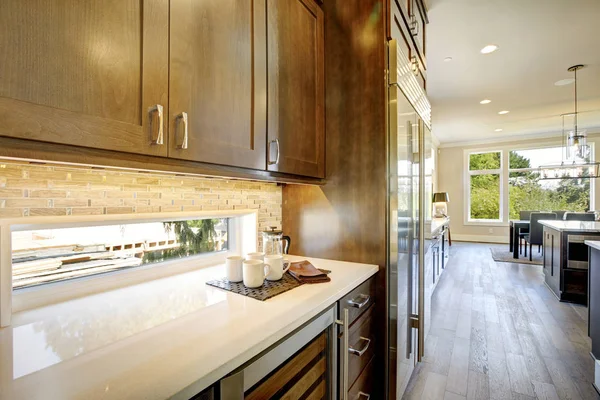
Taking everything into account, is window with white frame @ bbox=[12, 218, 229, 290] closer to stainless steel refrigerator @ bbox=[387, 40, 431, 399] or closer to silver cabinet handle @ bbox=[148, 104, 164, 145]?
silver cabinet handle @ bbox=[148, 104, 164, 145]

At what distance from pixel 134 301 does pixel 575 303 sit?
456 cm

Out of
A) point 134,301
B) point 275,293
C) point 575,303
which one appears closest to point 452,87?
point 575,303

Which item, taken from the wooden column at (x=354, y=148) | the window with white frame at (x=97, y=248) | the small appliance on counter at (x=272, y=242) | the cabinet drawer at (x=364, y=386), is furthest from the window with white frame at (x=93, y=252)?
the cabinet drawer at (x=364, y=386)

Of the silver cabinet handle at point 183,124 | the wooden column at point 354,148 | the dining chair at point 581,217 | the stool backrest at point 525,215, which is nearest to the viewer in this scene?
the silver cabinet handle at point 183,124

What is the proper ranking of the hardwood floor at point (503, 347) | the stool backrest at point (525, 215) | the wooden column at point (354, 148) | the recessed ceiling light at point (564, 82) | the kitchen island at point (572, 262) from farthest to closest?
1. the stool backrest at point (525, 215)
2. the recessed ceiling light at point (564, 82)
3. the kitchen island at point (572, 262)
4. the hardwood floor at point (503, 347)
5. the wooden column at point (354, 148)

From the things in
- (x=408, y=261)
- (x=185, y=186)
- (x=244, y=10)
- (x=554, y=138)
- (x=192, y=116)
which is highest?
(x=554, y=138)

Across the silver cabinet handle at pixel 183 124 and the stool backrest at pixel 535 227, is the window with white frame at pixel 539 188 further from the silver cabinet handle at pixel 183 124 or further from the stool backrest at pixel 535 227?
the silver cabinet handle at pixel 183 124

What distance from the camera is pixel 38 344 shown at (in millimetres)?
706

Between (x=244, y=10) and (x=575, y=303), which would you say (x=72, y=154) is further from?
(x=575, y=303)

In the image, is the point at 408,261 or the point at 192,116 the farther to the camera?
the point at 408,261

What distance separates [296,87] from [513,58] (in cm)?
340

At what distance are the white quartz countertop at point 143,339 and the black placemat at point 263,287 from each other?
32mm

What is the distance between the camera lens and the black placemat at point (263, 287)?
1.07m

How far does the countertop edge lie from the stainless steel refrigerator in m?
0.60
